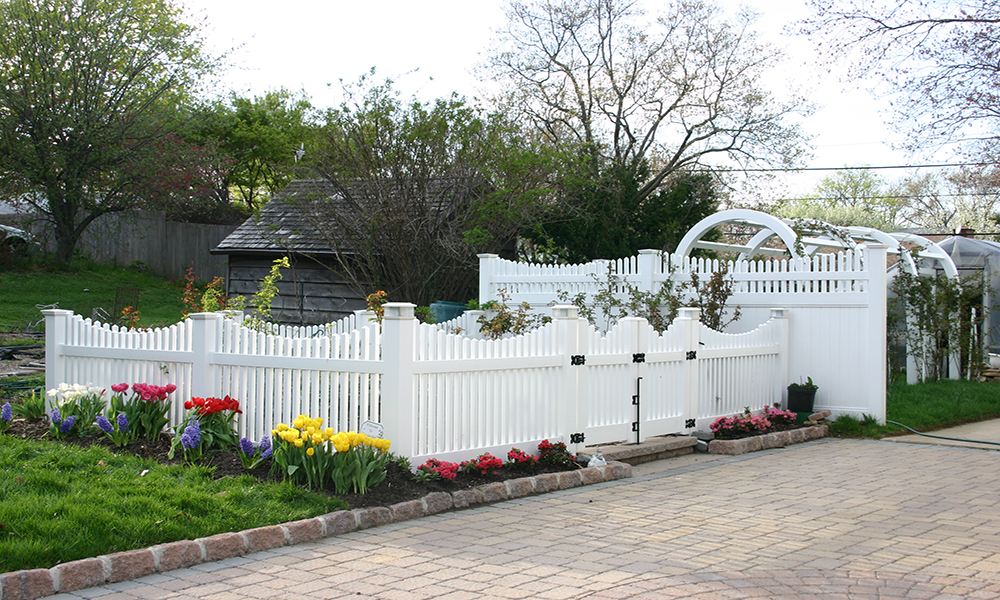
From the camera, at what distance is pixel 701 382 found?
969 cm

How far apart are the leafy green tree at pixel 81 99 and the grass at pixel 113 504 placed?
1759 centimetres

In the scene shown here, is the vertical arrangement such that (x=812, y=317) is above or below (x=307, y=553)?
above

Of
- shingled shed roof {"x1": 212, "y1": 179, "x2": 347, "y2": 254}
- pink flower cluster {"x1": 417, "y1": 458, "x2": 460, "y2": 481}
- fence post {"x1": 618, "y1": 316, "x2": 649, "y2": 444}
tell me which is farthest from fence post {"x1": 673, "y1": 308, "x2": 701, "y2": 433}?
shingled shed roof {"x1": 212, "y1": 179, "x2": 347, "y2": 254}

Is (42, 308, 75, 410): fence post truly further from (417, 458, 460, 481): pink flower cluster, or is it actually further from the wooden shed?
the wooden shed

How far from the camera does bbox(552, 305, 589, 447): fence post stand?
788 cm

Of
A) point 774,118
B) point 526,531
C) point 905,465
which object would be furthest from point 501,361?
point 774,118

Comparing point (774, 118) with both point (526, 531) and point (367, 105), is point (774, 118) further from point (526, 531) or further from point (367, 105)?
point (526, 531)

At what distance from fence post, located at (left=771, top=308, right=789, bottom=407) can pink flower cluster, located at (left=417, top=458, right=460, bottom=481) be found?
5.78m

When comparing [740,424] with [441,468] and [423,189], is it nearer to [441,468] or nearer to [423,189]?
[441,468]

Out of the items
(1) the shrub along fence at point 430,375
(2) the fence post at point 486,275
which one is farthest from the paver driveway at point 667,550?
(2) the fence post at point 486,275

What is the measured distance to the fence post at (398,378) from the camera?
21.7 feet

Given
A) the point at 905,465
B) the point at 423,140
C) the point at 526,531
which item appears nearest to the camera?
the point at 526,531

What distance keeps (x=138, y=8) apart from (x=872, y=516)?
22.4 meters

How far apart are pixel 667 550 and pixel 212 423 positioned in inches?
150
